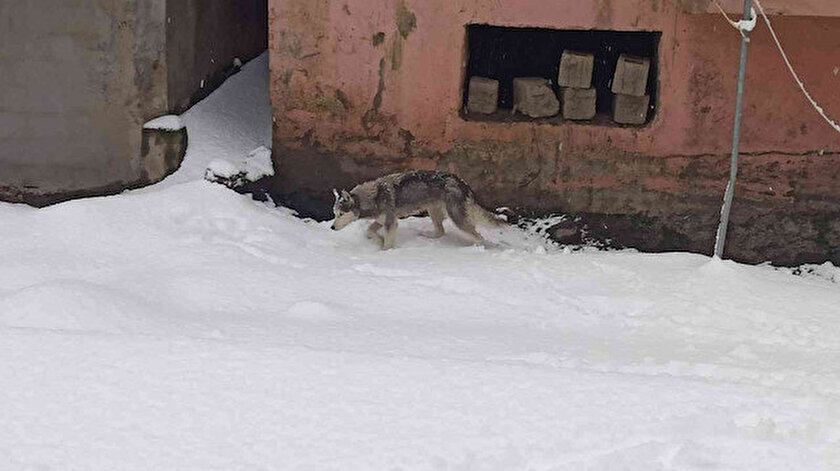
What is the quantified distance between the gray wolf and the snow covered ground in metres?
0.22

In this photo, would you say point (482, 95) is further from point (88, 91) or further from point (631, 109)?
point (88, 91)

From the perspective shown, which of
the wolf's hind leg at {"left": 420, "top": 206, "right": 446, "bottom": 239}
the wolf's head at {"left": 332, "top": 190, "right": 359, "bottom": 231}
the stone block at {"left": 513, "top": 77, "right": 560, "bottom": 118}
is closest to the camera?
the wolf's head at {"left": 332, "top": 190, "right": 359, "bottom": 231}

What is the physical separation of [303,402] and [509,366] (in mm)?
988

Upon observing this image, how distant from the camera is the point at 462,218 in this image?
22.6ft

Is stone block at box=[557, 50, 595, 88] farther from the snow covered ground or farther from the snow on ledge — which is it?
the snow on ledge

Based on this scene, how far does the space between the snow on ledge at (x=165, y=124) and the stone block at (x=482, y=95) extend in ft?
7.24

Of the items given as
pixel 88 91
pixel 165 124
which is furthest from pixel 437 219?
pixel 88 91

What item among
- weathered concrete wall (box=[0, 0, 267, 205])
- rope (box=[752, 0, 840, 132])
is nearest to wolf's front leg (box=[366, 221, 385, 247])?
weathered concrete wall (box=[0, 0, 267, 205])

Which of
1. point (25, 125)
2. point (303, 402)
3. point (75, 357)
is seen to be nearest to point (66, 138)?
point (25, 125)

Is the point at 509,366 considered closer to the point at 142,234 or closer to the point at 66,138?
the point at 142,234

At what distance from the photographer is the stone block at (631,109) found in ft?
24.4

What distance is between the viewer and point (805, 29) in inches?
273

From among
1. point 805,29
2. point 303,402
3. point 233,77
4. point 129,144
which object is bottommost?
point 303,402

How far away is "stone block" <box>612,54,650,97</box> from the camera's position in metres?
7.39
